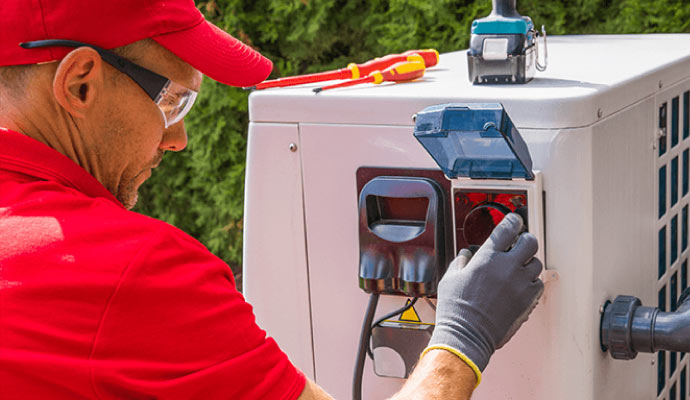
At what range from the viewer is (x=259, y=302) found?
1.82 metres

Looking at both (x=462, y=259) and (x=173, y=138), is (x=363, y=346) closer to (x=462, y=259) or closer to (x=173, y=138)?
(x=462, y=259)

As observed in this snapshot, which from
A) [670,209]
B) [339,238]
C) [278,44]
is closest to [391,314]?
[339,238]

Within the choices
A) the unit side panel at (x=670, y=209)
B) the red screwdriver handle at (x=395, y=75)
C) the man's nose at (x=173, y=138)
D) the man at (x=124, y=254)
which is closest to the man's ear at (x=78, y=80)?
→ the man at (x=124, y=254)

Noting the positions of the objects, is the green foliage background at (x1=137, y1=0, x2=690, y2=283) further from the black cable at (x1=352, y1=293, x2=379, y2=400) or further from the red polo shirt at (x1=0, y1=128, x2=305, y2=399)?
the red polo shirt at (x1=0, y1=128, x2=305, y2=399)

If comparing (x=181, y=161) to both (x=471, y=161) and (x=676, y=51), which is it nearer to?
(x=676, y=51)

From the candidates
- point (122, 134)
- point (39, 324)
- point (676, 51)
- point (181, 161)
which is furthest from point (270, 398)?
point (181, 161)

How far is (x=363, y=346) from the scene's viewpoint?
5.35 feet

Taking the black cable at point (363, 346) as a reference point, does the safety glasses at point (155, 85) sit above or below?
above

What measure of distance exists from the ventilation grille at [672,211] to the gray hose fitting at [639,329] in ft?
1.27

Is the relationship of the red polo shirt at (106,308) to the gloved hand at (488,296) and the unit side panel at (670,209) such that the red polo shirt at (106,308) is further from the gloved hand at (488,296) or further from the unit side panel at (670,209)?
the unit side panel at (670,209)

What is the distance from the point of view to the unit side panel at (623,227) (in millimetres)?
1506

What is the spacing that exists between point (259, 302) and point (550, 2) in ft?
6.40

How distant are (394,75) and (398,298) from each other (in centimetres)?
46

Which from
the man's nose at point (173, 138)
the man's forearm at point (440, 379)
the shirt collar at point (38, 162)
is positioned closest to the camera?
the shirt collar at point (38, 162)
